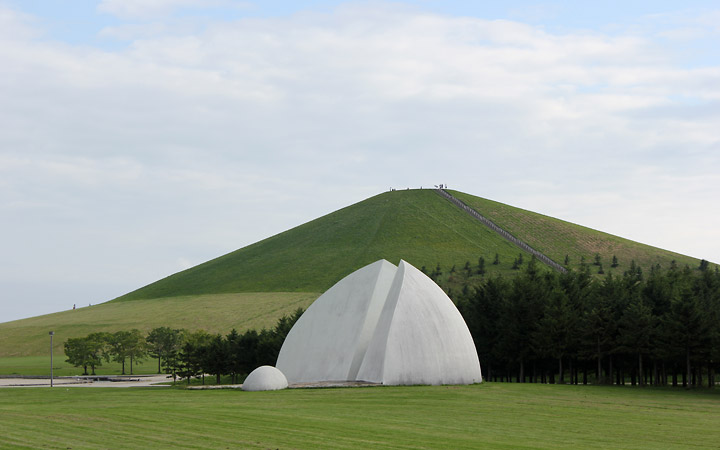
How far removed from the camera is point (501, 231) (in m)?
168

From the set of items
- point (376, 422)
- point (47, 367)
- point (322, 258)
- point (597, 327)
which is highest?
point (322, 258)

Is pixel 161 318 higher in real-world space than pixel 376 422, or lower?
lower

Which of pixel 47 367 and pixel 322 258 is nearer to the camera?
pixel 47 367

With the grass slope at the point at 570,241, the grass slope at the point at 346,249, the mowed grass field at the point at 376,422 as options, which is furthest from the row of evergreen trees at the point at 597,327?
the grass slope at the point at 570,241

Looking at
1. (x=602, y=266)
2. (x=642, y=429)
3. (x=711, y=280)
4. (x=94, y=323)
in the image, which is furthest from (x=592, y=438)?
(x=602, y=266)

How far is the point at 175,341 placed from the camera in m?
93.6

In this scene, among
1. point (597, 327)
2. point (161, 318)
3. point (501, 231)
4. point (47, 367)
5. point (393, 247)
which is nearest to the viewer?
point (597, 327)

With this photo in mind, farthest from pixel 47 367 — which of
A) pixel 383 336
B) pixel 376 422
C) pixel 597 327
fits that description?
pixel 376 422

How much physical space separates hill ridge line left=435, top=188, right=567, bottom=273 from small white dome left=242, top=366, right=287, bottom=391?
100328 mm

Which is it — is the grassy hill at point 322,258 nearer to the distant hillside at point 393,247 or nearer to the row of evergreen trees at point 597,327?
the distant hillside at point 393,247

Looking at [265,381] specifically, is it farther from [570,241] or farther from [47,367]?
[570,241]

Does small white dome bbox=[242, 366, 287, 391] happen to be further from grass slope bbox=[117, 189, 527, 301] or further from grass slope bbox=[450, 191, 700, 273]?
grass slope bbox=[450, 191, 700, 273]

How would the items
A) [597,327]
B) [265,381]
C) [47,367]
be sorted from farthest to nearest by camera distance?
1. [47,367]
2. [597,327]
3. [265,381]

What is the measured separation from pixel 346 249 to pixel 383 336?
364 feet
